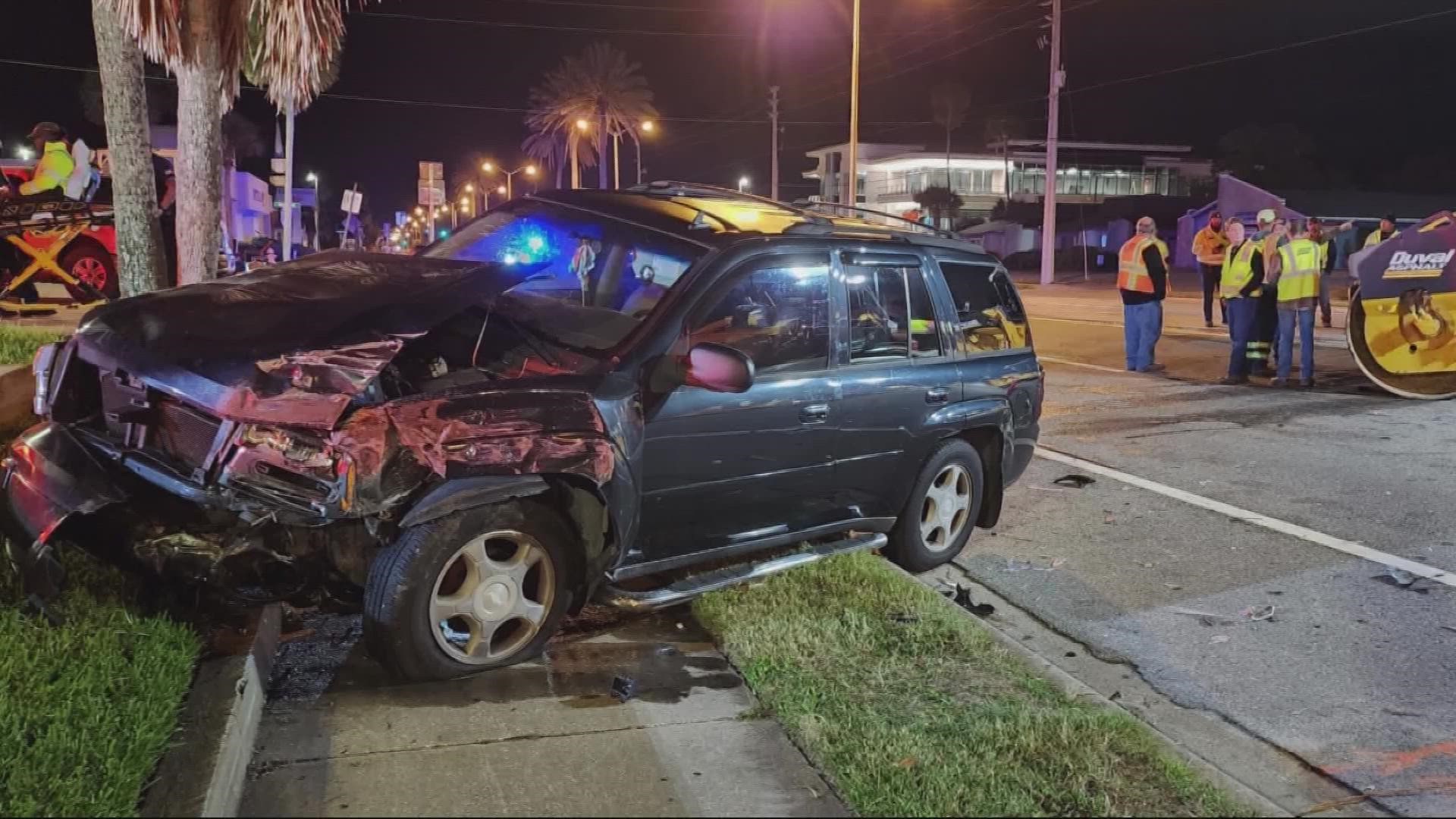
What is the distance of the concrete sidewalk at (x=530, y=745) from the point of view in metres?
3.24

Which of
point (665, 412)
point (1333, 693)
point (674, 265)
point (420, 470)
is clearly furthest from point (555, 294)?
point (1333, 693)

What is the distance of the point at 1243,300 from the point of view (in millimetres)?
12500

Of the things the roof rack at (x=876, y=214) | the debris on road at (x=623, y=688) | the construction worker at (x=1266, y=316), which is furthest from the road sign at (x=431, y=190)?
the debris on road at (x=623, y=688)

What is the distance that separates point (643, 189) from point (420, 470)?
274 cm

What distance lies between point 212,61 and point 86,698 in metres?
6.09

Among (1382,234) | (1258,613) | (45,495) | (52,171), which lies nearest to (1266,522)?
(1258,613)

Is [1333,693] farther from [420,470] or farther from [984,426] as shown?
Result: [420,470]

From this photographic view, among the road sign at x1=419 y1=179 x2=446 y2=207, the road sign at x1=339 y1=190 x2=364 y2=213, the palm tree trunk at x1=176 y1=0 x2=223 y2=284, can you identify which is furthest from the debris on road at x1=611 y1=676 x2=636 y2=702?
the road sign at x1=419 y1=179 x2=446 y2=207

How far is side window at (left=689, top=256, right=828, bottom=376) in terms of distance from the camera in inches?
184

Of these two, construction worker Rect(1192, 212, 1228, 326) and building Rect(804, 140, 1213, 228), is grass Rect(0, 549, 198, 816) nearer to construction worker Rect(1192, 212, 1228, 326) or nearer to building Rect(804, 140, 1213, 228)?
construction worker Rect(1192, 212, 1228, 326)

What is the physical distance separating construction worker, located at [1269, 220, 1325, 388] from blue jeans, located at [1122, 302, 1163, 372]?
133 centimetres

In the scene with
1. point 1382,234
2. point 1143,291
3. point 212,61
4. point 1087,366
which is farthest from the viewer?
point 1382,234

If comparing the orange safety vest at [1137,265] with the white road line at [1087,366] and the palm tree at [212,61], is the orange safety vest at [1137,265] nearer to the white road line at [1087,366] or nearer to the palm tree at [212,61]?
the white road line at [1087,366]

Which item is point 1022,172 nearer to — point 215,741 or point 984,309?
point 984,309
